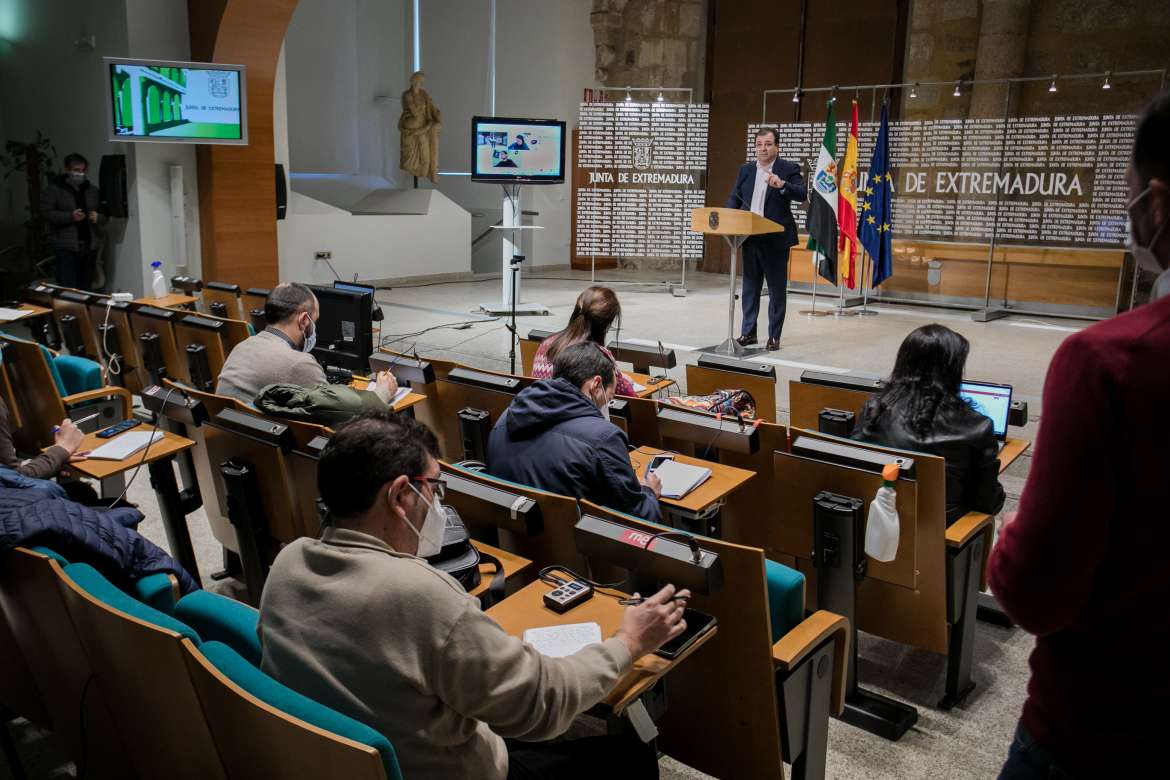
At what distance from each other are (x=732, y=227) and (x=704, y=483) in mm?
4432

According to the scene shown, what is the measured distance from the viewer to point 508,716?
164 cm

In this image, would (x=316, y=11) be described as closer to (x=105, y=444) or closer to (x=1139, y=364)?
(x=105, y=444)

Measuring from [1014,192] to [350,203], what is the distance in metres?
8.13

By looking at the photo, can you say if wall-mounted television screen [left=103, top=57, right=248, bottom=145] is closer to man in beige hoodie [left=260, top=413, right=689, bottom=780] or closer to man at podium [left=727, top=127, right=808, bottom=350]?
man at podium [left=727, top=127, right=808, bottom=350]

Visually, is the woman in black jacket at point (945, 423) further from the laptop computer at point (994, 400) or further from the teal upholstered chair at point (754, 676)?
the teal upholstered chair at point (754, 676)

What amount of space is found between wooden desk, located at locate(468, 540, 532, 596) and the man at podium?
549cm

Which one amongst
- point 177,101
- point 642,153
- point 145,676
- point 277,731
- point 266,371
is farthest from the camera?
point 642,153

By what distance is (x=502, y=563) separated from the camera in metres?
2.50

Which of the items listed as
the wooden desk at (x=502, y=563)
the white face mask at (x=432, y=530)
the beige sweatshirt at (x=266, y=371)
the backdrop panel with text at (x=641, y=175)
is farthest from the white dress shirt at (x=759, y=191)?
the white face mask at (x=432, y=530)

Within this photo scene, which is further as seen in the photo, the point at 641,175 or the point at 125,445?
the point at 641,175

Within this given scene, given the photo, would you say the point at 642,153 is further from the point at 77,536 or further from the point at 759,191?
the point at 77,536

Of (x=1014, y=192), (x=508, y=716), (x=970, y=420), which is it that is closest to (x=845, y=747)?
(x=970, y=420)

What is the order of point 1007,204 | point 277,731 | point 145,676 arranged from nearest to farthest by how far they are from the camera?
point 277,731
point 145,676
point 1007,204

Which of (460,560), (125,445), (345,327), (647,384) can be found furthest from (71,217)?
(460,560)
